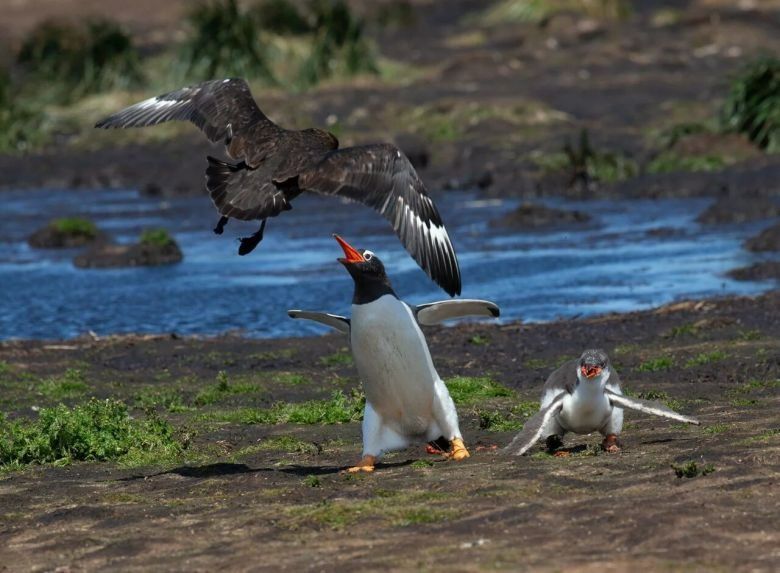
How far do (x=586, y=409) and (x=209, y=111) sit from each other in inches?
129

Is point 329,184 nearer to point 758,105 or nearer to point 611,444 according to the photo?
point 611,444

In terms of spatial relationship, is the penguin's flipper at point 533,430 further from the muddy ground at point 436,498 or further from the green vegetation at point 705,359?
the green vegetation at point 705,359

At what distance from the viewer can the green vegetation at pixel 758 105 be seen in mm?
28681

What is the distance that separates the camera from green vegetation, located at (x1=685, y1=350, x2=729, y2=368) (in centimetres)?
1335

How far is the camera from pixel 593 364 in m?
9.59

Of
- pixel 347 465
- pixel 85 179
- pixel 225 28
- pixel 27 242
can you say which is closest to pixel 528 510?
pixel 347 465

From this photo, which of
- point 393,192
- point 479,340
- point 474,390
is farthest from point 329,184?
point 479,340

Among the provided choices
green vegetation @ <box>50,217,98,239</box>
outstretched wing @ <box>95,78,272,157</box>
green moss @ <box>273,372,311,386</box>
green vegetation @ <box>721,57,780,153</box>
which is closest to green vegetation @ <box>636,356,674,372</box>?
green moss @ <box>273,372,311,386</box>

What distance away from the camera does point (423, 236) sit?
9789 mm

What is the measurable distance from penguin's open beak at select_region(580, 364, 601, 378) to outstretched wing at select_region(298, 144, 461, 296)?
33.5 inches

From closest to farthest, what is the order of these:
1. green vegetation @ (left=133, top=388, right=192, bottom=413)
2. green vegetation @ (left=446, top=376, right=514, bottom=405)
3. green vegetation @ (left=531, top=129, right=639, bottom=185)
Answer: green vegetation @ (left=446, top=376, right=514, bottom=405)
green vegetation @ (left=133, top=388, right=192, bottom=413)
green vegetation @ (left=531, top=129, right=639, bottom=185)

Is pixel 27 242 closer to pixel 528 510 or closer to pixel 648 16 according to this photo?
pixel 528 510

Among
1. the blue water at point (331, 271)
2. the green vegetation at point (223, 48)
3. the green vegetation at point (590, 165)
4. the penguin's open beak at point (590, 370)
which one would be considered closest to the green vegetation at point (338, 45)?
the green vegetation at point (223, 48)

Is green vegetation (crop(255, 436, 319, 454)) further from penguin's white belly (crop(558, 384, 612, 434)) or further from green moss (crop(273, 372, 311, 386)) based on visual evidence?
green moss (crop(273, 372, 311, 386))
